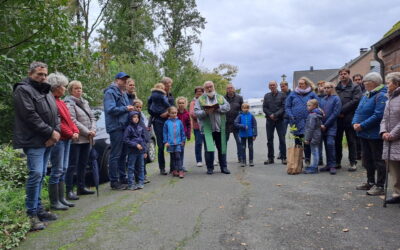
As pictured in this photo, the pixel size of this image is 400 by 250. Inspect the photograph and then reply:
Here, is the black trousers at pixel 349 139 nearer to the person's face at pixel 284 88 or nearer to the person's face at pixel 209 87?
the person's face at pixel 284 88

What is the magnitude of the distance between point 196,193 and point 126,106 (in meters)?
2.13

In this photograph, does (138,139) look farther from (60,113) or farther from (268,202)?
(268,202)

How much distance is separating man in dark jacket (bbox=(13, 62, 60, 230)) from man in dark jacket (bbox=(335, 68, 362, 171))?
623cm

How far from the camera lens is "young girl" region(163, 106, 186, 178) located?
297 inches

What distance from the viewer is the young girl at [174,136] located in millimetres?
7547

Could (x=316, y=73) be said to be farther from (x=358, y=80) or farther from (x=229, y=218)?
(x=229, y=218)

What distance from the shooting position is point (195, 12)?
1540 inches

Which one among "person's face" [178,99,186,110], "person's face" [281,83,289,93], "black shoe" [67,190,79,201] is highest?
"person's face" [281,83,289,93]

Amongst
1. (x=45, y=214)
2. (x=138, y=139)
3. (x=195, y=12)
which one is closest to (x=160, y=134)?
(x=138, y=139)

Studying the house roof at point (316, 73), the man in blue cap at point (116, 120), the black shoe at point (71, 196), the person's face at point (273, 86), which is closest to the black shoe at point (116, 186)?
the man in blue cap at point (116, 120)

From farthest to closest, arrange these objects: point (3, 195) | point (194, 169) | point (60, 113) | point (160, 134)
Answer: point (194, 169) < point (160, 134) < point (60, 113) < point (3, 195)

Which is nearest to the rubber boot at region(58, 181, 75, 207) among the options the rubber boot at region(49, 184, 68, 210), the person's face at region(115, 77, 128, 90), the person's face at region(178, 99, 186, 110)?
the rubber boot at region(49, 184, 68, 210)

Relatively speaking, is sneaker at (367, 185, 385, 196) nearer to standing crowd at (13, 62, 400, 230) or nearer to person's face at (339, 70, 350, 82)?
standing crowd at (13, 62, 400, 230)

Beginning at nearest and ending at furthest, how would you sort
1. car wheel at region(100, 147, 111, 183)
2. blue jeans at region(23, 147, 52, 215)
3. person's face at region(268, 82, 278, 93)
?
blue jeans at region(23, 147, 52, 215) < car wheel at region(100, 147, 111, 183) < person's face at region(268, 82, 278, 93)
